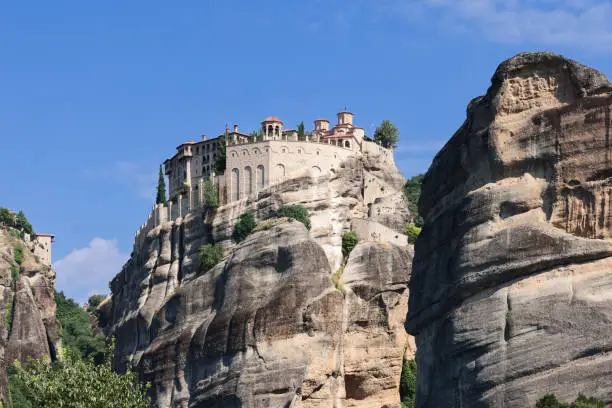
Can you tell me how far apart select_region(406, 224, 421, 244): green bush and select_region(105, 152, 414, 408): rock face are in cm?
291

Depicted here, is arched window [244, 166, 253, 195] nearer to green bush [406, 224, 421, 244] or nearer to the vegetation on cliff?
green bush [406, 224, 421, 244]

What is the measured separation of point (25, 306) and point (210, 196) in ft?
85.7

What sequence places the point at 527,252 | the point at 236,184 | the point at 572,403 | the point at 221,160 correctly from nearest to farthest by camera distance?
the point at 572,403 < the point at 527,252 < the point at 236,184 < the point at 221,160

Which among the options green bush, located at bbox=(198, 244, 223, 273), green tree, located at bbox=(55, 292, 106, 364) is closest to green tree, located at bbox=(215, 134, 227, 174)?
green bush, located at bbox=(198, 244, 223, 273)

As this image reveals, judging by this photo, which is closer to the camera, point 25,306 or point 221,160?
point 221,160

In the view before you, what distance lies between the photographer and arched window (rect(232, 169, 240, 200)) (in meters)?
119

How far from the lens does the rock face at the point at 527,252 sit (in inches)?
2371

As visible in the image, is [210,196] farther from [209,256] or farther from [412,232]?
[412,232]

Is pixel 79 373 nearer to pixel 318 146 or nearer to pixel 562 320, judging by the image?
pixel 562 320

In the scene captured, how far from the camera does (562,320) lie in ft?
198

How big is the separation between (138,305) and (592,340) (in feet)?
236

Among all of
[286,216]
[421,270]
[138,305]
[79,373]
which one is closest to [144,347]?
[138,305]

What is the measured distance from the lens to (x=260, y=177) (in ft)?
389

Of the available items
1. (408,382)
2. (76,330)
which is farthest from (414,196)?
(76,330)
